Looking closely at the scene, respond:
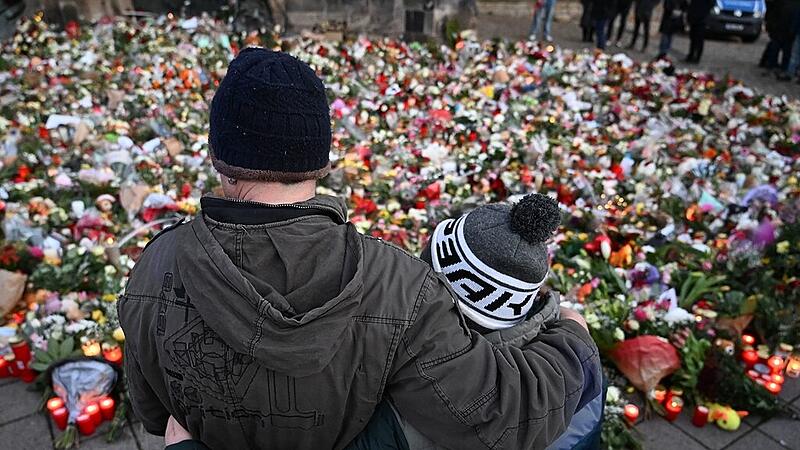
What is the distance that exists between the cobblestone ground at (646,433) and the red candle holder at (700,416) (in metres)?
0.03

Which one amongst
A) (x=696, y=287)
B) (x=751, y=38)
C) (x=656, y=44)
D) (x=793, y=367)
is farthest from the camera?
(x=751, y=38)

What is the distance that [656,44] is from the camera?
40.6 feet

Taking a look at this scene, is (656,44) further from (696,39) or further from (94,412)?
(94,412)

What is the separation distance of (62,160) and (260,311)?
467 centimetres

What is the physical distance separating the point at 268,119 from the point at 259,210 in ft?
0.56

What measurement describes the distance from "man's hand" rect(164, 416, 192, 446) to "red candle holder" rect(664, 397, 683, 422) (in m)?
2.36

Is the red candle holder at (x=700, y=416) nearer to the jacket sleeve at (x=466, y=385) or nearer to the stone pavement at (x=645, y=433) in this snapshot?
the stone pavement at (x=645, y=433)

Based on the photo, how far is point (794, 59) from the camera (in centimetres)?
926

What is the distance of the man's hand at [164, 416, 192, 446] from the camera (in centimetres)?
132

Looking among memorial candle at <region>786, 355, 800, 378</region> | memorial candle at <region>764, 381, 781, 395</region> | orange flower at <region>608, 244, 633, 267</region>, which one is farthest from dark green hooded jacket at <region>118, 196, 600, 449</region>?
orange flower at <region>608, 244, 633, 267</region>

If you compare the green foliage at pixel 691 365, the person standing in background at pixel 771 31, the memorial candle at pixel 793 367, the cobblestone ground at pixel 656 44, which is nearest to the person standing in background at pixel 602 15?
the cobblestone ground at pixel 656 44

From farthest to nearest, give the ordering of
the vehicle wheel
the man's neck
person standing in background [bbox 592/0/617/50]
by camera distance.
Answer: the vehicle wheel, person standing in background [bbox 592/0/617/50], the man's neck

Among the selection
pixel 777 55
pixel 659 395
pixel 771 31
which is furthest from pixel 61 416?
pixel 777 55

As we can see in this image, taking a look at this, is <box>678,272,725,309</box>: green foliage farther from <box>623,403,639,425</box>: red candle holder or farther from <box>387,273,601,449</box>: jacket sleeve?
<box>387,273,601,449</box>: jacket sleeve
